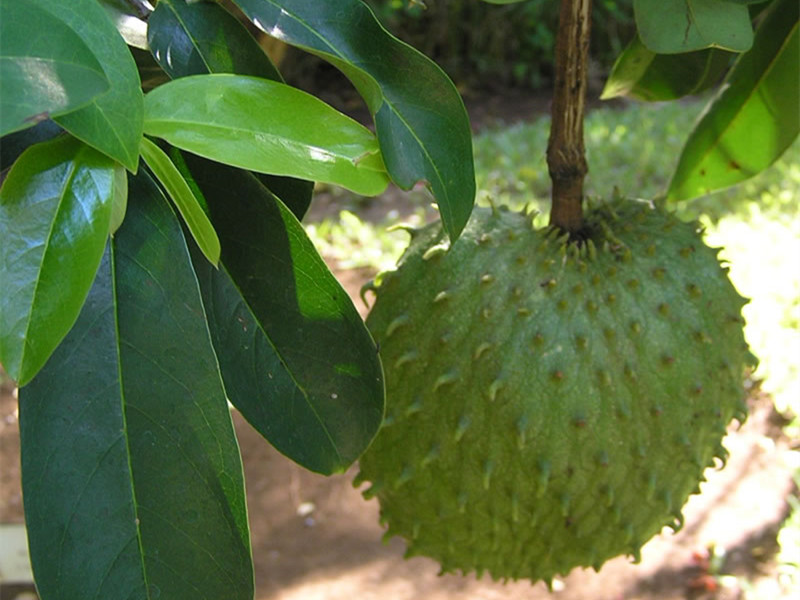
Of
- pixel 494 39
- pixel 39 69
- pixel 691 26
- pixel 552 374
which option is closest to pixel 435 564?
pixel 552 374

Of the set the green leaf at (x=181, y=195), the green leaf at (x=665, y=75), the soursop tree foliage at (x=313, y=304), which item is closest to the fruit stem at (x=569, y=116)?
the soursop tree foliage at (x=313, y=304)

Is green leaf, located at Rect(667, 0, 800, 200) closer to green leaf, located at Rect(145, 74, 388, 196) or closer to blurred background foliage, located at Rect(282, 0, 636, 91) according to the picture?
green leaf, located at Rect(145, 74, 388, 196)

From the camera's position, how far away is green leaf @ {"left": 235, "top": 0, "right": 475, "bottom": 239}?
0.65 m

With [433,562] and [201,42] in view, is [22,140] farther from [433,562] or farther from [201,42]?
[433,562]

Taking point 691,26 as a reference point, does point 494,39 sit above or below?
above

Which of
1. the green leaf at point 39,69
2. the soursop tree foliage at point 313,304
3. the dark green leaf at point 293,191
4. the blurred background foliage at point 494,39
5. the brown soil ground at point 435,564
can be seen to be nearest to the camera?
the green leaf at point 39,69

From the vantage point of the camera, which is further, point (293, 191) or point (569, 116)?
point (569, 116)

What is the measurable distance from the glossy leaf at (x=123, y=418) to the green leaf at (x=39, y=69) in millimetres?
144

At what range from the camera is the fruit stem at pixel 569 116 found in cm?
83

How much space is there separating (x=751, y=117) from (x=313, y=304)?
66 centimetres

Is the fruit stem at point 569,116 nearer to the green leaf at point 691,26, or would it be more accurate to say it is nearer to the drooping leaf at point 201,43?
the green leaf at point 691,26

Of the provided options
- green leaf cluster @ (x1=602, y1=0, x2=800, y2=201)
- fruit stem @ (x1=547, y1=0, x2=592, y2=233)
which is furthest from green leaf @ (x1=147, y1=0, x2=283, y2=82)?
green leaf cluster @ (x1=602, y1=0, x2=800, y2=201)

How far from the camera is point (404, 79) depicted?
66 centimetres

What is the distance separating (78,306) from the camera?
0.52 m
